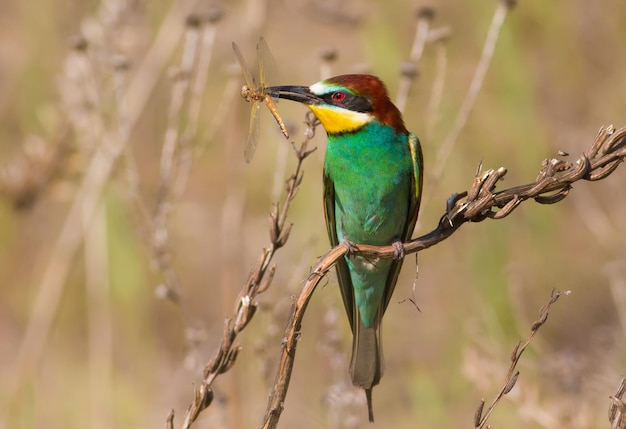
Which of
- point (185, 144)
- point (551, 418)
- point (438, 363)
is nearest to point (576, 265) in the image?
point (438, 363)

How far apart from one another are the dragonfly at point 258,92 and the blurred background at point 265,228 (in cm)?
61

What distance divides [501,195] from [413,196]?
1134mm

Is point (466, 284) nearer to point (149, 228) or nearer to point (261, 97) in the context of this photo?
point (149, 228)

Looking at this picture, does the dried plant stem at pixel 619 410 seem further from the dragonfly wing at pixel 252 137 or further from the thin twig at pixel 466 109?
the thin twig at pixel 466 109

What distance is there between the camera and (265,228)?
4.88 metres

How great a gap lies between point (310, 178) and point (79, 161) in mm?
1291

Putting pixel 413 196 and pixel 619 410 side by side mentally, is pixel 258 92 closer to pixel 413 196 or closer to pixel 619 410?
pixel 413 196

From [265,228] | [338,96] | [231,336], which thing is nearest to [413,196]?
[338,96]

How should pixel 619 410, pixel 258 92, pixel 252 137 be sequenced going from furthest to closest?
pixel 258 92, pixel 252 137, pixel 619 410

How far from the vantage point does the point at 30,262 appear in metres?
5.18

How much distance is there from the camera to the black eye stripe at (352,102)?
2.49m

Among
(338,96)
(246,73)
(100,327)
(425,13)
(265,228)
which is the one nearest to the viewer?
(246,73)

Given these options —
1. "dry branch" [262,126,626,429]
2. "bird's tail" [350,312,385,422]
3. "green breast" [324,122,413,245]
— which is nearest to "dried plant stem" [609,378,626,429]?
"dry branch" [262,126,626,429]

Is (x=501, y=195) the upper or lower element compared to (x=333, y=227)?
lower
